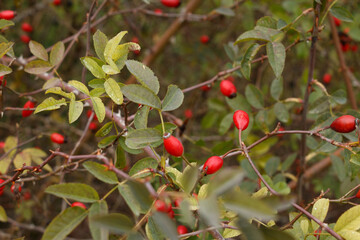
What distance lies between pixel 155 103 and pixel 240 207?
0.50 m

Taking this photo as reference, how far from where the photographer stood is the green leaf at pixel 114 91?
3.47 feet

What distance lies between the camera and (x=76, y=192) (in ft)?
2.91

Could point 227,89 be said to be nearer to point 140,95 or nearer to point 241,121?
point 241,121

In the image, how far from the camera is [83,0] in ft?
10.8

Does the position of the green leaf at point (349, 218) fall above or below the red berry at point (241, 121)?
below

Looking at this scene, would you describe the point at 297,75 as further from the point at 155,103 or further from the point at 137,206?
the point at 137,206

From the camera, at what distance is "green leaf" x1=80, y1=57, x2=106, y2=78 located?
1.10 meters

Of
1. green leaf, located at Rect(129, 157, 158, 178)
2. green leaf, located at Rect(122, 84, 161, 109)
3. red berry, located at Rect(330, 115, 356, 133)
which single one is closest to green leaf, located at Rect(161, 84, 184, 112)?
green leaf, located at Rect(122, 84, 161, 109)

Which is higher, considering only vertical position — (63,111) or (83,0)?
(83,0)

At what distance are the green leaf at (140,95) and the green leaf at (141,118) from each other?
0.06 meters

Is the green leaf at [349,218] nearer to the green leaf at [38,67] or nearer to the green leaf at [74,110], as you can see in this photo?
the green leaf at [74,110]

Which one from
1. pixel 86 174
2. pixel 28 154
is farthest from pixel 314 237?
pixel 86 174

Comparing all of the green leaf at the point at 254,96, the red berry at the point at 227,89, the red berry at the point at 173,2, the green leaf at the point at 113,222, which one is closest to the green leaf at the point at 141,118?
the green leaf at the point at 113,222

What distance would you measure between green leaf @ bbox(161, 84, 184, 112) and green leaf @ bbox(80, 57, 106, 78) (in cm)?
22
